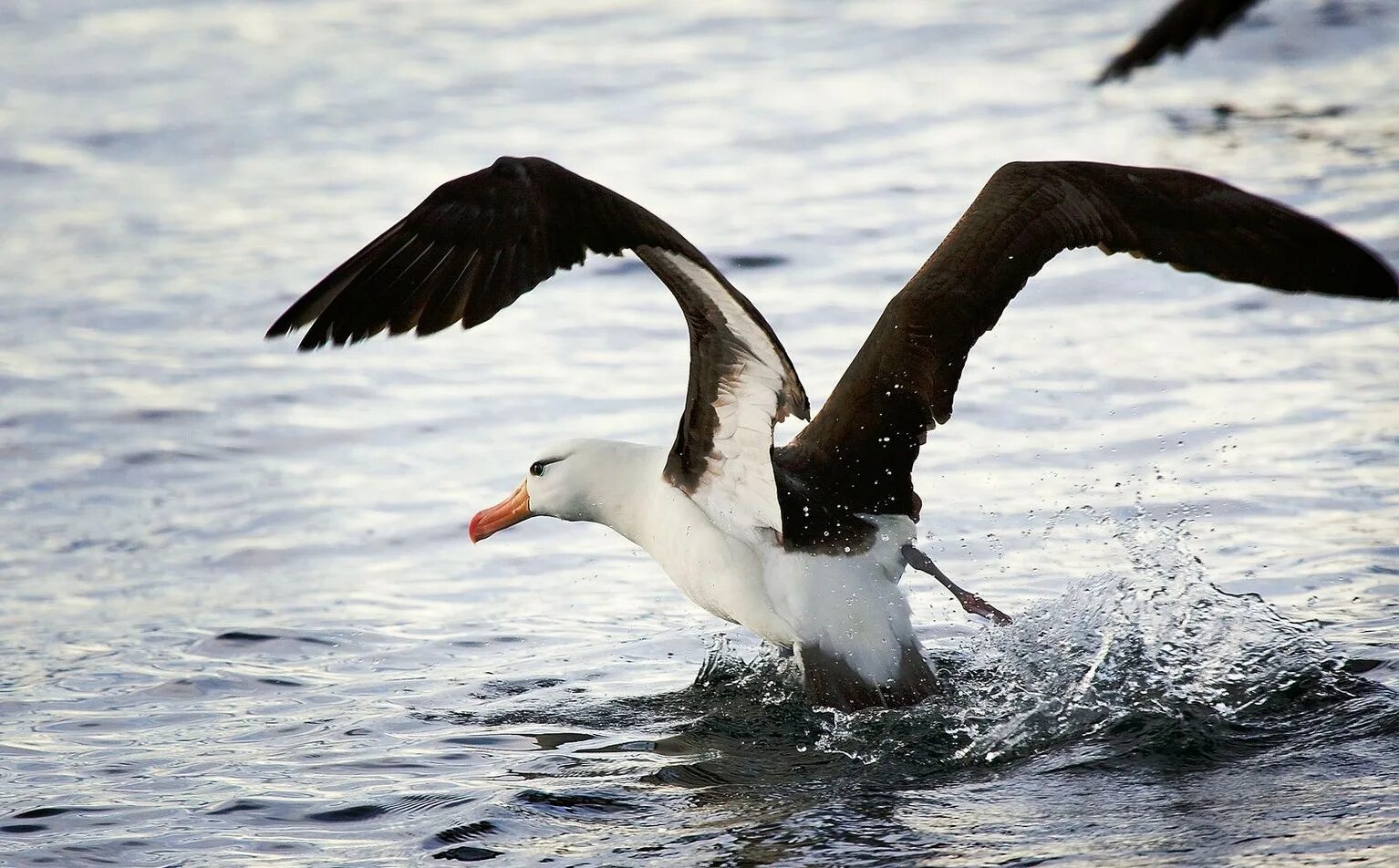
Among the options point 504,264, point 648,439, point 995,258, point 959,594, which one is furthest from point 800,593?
point 648,439

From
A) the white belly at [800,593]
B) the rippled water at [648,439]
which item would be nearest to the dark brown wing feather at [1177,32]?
the rippled water at [648,439]

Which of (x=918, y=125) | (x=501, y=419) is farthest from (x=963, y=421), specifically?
(x=918, y=125)

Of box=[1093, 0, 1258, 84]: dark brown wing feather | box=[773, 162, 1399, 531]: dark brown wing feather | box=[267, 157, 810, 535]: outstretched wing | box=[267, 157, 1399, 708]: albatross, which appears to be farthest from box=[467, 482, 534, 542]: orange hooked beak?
box=[1093, 0, 1258, 84]: dark brown wing feather

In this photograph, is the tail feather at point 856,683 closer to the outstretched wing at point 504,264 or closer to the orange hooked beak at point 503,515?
the outstretched wing at point 504,264

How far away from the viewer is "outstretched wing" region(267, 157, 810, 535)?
214 inches

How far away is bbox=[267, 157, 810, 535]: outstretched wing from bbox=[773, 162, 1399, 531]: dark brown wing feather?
21.3 inches

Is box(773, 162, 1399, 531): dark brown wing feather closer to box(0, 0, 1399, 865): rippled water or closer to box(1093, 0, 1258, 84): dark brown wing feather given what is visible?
box(0, 0, 1399, 865): rippled water

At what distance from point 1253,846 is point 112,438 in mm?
6321

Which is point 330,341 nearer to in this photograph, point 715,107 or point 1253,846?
point 1253,846

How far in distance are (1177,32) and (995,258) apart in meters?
3.11

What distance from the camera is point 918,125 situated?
13.4m

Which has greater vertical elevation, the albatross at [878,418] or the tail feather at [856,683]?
the albatross at [878,418]

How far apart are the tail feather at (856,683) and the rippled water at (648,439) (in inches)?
3.3

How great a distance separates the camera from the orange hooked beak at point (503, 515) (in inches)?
273
